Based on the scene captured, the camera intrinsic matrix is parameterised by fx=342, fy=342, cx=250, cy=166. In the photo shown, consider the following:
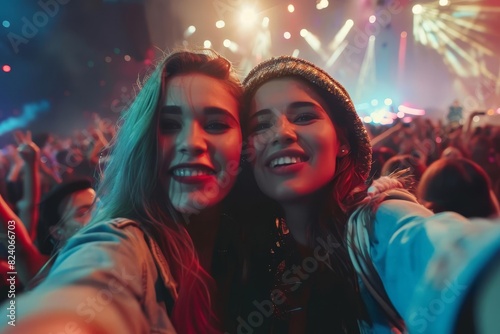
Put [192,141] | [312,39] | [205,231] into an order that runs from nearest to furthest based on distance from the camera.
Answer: [192,141]
[205,231]
[312,39]

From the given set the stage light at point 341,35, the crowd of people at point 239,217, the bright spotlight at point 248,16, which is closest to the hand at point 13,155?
the crowd of people at point 239,217

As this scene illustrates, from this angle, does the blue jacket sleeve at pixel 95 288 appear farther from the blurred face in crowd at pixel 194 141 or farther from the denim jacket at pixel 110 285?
the blurred face in crowd at pixel 194 141

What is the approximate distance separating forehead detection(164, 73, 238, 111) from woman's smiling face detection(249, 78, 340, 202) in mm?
99

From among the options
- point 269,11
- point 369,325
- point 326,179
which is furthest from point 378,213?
point 269,11

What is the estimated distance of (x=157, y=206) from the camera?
78 centimetres

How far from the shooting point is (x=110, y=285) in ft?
1.97

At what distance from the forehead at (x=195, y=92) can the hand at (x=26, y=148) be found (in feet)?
1.48

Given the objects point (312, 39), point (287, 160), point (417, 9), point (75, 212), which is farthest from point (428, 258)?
point (417, 9)

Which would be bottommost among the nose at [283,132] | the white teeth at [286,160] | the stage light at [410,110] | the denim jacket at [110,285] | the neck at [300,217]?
the denim jacket at [110,285]

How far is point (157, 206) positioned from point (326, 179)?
41 centimetres

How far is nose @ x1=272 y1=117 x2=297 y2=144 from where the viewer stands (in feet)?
2.66

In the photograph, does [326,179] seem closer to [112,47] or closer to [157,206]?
[157,206]

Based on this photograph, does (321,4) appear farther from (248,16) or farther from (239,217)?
(239,217)

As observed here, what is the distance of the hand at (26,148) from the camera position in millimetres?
932
